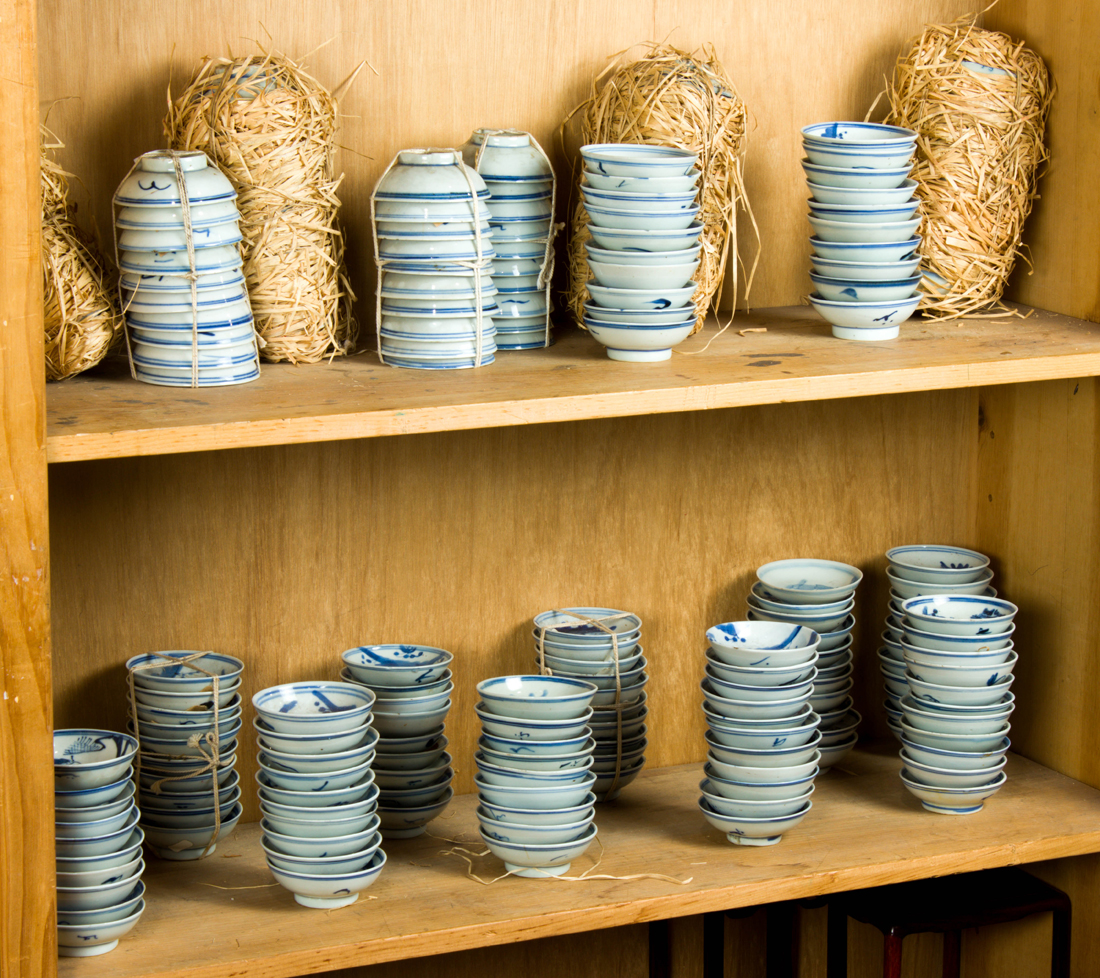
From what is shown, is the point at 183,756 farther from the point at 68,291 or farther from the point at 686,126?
the point at 686,126

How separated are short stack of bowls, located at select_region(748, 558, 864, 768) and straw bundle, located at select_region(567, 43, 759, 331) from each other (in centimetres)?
40

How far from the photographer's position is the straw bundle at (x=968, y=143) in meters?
1.68

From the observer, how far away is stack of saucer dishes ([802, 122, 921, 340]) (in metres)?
1.60

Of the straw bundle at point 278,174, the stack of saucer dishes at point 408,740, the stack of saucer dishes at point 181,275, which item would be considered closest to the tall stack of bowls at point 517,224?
the straw bundle at point 278,174

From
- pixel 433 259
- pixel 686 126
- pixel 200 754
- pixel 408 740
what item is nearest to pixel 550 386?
pixel 433 259

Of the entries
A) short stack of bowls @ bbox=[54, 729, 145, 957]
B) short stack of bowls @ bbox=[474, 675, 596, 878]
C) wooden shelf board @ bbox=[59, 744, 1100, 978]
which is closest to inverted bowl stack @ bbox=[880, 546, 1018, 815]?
wooden shelf board @ bbox=[59, 744, 1100, 978]

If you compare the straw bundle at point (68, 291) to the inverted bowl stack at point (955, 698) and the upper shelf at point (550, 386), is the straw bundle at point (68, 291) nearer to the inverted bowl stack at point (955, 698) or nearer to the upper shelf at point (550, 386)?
the upper shelf at point (550, 386)

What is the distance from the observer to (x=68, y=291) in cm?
140

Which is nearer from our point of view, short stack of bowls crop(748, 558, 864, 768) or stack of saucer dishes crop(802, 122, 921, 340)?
stack of saucer dishes crop(802, 122, 921, 340)

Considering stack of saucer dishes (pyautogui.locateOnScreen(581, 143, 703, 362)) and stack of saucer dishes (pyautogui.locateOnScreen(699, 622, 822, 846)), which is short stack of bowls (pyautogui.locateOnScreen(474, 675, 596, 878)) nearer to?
stack of saucer dishes (pyautogui.locateOnScreen(699, 622, 822, 846))

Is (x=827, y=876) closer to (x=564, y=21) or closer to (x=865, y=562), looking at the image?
(x=865, y=562)

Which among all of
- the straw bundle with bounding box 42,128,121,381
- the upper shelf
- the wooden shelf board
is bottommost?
the wooden shelf board

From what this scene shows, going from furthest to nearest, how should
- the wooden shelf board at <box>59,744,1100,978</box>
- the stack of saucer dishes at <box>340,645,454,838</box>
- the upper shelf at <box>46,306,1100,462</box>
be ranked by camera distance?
the stack of saucer dishes at <box>340,645,454,838</box>, the wooden shelf board at <box>59,744,1100,978</box>, the upper shelf at <box>46,306,1100,462</box>

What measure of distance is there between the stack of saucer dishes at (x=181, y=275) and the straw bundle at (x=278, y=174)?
0.14 ft
